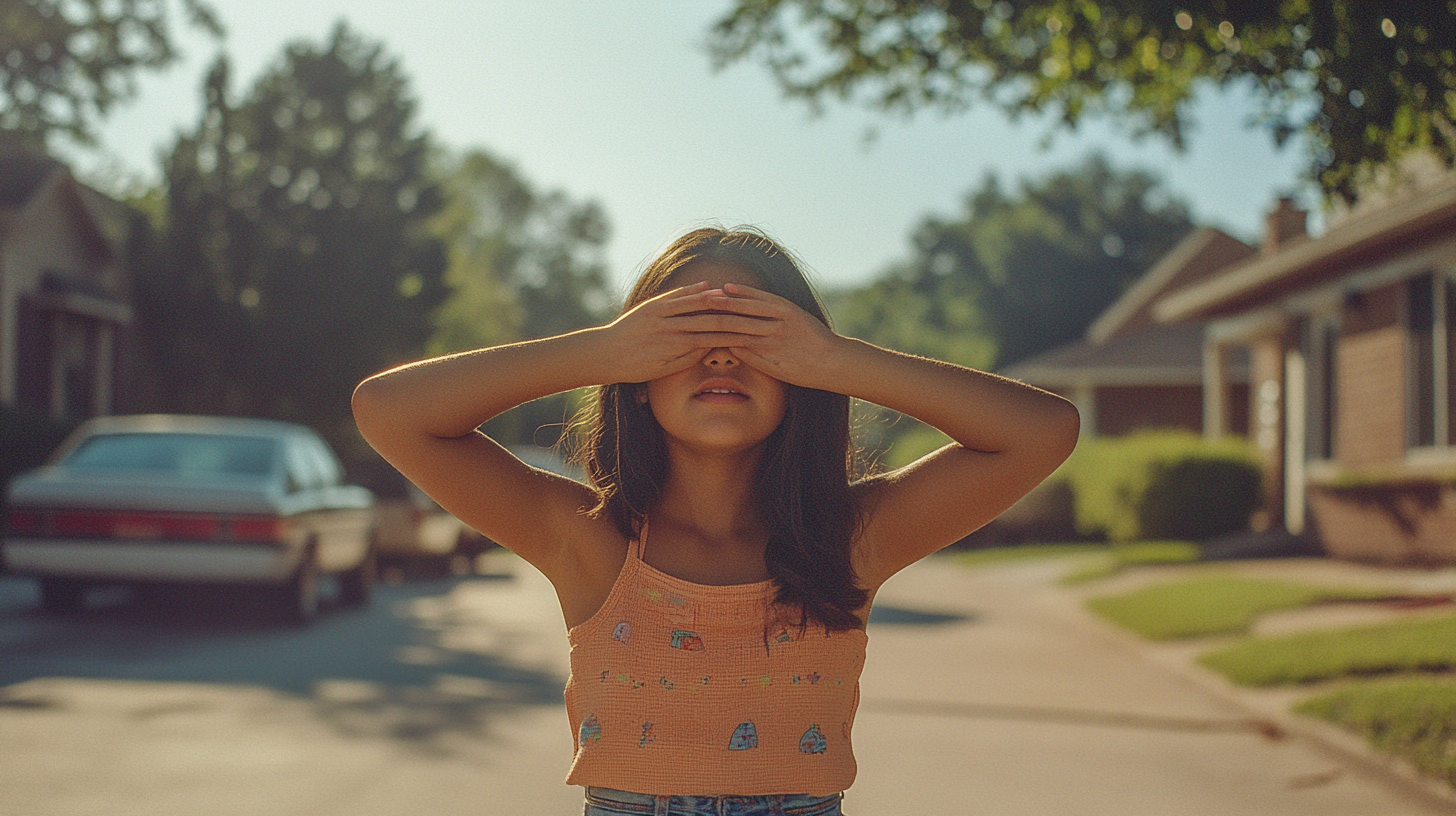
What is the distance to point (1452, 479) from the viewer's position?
1271cm

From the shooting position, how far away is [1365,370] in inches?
603

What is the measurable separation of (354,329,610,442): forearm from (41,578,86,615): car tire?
906 cm

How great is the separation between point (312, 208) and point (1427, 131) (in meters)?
23.4

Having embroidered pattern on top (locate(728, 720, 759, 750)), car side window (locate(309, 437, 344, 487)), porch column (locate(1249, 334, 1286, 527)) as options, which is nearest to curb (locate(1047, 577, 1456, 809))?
embroidered pattern on top (locate(728, 720, 759, 750))

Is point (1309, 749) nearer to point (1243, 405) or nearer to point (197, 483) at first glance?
point (197, 483)

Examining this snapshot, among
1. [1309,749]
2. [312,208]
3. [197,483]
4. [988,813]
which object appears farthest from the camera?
[312,208]

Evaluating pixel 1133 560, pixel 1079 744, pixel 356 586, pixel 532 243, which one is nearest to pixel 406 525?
pixel 356 586

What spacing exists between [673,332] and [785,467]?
372mm

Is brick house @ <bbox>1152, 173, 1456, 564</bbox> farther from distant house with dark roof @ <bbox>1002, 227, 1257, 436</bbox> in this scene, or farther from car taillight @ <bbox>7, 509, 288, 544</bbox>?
car taillight @ <bbox>7, 509, 288, 544</bbox>

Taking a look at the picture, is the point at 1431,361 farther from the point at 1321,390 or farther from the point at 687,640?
the point at 687,640

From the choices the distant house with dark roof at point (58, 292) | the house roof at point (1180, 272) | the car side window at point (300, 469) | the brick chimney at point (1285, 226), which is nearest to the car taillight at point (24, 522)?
the car side window at point (300, 469)

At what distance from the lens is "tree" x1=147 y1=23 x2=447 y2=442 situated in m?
23.5

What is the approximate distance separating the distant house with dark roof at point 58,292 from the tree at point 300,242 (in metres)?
1.36

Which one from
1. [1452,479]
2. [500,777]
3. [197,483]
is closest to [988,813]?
[500,777]
